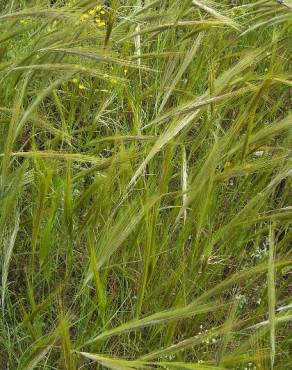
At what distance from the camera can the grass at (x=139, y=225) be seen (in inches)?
43.0

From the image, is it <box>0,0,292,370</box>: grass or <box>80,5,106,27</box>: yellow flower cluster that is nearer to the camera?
<box>0,0,292,370</box>: grass

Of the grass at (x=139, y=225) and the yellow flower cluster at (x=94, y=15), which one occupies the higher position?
the yellow flower cluster at (x=94, y=15)

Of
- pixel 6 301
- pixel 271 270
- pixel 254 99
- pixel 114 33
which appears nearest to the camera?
pixel 271 270

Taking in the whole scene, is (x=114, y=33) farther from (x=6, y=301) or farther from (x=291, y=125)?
(x=6, y=301)

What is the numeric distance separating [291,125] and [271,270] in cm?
30

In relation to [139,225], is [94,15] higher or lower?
higher

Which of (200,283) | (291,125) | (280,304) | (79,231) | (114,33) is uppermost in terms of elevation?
(114,33)

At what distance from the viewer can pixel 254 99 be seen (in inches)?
46.6

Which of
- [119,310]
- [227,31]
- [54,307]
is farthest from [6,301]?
[227,31]

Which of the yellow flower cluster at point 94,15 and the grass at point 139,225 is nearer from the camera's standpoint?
the grass at point 139,225

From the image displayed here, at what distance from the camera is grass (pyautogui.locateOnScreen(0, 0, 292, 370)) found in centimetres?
109

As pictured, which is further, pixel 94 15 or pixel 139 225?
pixel 94 15

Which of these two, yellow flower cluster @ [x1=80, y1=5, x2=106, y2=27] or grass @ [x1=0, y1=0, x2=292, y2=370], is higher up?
yellow flower cluster @ [x1=80, y1=5, x2=106, y2=27]

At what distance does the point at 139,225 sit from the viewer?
1.19 meters
